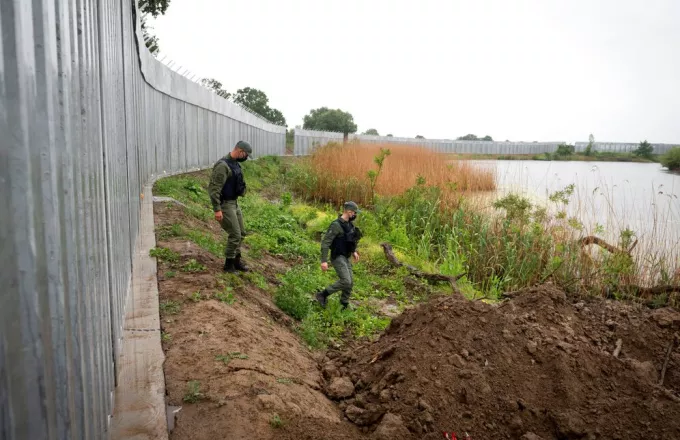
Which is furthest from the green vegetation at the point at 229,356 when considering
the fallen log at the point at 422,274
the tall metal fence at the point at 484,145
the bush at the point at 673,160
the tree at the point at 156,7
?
the tall metal fence at the point at 484,145

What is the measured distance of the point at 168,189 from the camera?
9977 mm

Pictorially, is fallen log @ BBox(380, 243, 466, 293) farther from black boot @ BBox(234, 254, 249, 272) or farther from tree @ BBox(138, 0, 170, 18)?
tree @ BBox(138, 0, 170, 18)

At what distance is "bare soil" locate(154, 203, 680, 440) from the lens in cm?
329

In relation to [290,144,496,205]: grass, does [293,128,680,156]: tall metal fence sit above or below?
above

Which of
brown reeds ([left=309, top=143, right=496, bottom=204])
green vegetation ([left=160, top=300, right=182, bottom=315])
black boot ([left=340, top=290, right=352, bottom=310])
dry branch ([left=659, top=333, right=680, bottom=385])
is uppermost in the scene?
brown reeds ([left=309, top=143, right=496, bottom=204])

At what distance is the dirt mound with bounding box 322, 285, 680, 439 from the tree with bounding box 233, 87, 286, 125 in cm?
6900

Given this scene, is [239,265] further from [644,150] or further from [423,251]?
[644,150]

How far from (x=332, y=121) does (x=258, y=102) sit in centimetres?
1152

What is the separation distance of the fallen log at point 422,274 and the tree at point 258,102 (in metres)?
64.3

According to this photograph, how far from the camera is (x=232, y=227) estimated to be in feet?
21.1

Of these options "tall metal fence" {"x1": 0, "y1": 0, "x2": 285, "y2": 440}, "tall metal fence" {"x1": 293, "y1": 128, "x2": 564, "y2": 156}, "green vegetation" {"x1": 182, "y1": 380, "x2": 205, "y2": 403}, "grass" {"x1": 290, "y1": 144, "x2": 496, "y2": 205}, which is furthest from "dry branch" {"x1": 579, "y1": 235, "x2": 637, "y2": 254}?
"tall metal fence" {"x1": 293, "y1": 128, "x2": 564, "y2": 156}

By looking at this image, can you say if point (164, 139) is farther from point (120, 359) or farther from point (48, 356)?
point (48, 356)

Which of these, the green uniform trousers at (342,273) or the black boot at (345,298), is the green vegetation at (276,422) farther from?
the black boot at (345,298)

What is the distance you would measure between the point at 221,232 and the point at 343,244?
3.46 meters
